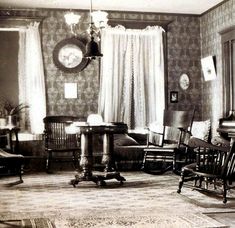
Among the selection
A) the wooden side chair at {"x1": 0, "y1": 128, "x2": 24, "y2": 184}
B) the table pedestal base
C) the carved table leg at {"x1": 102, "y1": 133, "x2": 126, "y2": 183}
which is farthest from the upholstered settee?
the wooden side chair at {"x1": 0, "y1": 128, "x2": 24, "y2": 184}

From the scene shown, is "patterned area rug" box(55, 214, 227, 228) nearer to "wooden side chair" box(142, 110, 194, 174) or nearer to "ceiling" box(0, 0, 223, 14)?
"wooden side chair" box(142, 110, 194, 174)

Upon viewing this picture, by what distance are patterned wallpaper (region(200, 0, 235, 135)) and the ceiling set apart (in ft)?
0.80

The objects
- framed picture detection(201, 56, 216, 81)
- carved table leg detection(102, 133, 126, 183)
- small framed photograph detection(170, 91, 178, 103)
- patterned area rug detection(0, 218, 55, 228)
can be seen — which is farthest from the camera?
small framed photograph detection(170, 91, 178, 103)

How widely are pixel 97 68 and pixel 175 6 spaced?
2.04 m

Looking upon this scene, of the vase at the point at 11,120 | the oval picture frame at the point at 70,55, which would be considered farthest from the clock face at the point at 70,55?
the vase at the point at 11,120

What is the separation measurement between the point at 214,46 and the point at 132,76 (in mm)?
1808

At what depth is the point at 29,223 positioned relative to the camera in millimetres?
4930

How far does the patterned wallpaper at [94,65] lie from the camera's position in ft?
32.2

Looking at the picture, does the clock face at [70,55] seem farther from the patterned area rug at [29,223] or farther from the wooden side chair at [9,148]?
the patterned area rug at [29,223]

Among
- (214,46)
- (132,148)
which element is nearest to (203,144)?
(132,148)

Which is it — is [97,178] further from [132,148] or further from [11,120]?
[11,120]

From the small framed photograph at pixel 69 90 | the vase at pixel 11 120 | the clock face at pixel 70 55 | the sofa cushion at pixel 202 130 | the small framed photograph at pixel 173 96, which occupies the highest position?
the clock face at pixel 70 55

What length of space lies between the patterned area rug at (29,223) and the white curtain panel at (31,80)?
15.5 ft

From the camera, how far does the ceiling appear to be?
9.24 metres
